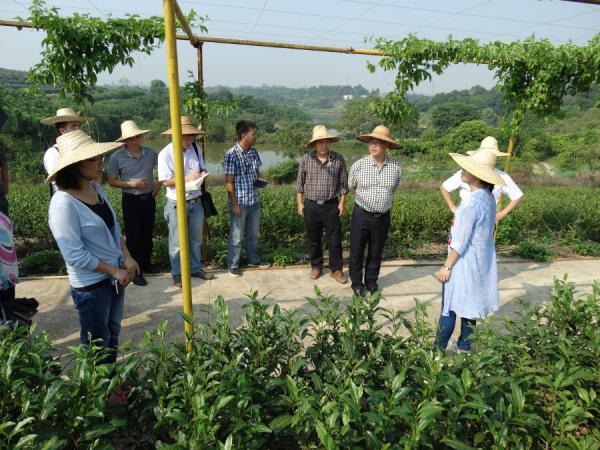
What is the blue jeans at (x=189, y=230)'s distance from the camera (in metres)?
4.57

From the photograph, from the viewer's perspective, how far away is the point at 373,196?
446 cm

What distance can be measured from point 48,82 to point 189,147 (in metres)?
1.70

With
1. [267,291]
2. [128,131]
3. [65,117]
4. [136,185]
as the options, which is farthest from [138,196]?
[267,291]

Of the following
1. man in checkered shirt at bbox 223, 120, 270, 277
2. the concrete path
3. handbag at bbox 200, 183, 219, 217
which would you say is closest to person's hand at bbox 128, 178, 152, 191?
handbag at bbox 200, 183, 219, 217

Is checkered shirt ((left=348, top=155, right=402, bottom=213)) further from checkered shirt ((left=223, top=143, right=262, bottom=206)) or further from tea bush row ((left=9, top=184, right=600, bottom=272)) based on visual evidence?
tea bush row ((left=9, top=184, right=600, bottom=272))

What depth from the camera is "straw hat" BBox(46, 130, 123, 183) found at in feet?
8.01

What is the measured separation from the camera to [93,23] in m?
4.53

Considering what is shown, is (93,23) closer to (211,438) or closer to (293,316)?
(293,316)

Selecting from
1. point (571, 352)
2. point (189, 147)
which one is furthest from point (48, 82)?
point (571, 352)

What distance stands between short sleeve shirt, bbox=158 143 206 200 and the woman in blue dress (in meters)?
2.68

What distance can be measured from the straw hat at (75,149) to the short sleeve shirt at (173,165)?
1.84m

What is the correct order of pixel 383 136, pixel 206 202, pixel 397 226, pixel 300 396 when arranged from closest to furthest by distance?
pixel 300 396 → pixel 383 136 → pixel 206 202 → pixel 397 226

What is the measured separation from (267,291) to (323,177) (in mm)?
1417

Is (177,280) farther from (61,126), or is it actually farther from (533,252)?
(533,252)
